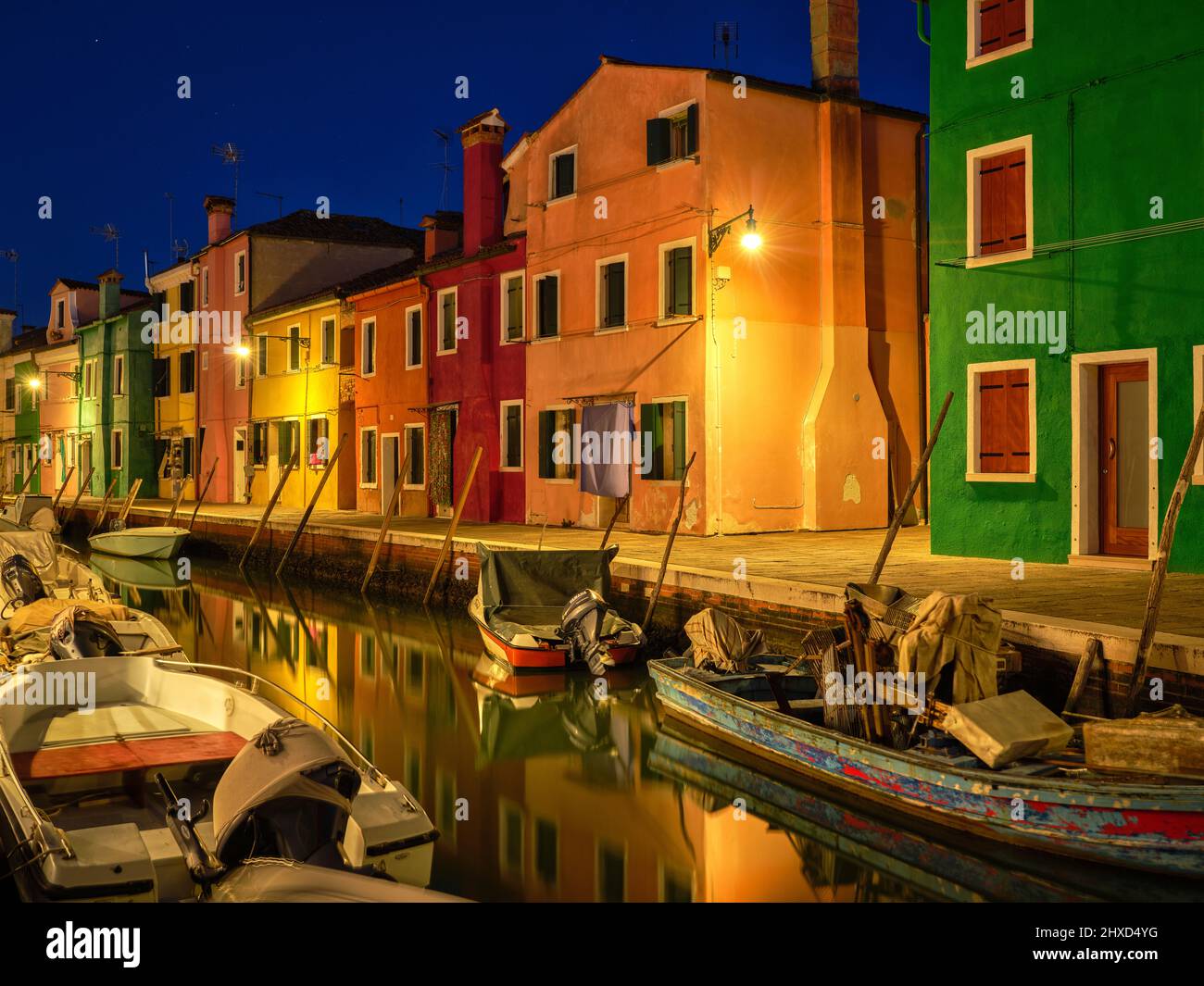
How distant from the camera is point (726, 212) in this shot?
18.6m

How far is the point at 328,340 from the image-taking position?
29578 millimetres

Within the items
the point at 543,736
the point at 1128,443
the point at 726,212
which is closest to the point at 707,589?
the point at 543,736

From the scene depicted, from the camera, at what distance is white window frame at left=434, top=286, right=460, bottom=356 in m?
24.3

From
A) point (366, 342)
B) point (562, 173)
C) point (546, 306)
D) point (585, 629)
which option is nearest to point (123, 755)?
point (585, 629)

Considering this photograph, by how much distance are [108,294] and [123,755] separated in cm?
3924

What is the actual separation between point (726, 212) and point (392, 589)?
829 centimetres

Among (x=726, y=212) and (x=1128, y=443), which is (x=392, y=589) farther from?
(x=1128, y=443)

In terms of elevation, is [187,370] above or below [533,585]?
above

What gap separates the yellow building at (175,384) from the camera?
37219 mm

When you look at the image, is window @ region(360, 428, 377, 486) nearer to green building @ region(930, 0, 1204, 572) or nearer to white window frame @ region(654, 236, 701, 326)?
white window frame @ region(654, 236, 701, 326)

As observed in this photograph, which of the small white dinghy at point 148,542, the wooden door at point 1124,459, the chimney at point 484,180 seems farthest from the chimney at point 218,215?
the wooden door at point 1124,459

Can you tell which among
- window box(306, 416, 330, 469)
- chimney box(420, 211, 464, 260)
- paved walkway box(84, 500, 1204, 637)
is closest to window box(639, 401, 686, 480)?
paved walkway box(84, 500, 1204, 637)

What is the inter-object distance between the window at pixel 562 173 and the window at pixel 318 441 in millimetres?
10429

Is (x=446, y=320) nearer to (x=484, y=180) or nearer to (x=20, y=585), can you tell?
(x=484, y=180)
